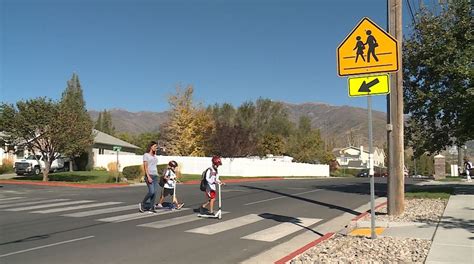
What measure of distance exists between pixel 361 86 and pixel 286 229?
12.2 ft

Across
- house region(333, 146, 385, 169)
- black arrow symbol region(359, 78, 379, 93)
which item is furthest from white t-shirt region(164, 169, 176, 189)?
house region(333, 146, 385, 169)

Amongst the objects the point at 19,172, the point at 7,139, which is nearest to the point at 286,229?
the point at 7,139

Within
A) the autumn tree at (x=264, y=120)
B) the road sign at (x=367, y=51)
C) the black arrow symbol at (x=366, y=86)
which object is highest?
the autumn tree at (x=264, y=120)

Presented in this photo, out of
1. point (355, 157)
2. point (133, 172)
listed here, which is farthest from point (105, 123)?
point (355, 157)

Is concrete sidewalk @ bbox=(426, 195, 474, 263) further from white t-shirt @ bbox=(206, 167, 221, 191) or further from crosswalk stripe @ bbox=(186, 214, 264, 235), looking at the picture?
white t-shirt @ bbox=(206, 167, 221, 191)

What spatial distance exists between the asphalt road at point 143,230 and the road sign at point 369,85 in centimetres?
327

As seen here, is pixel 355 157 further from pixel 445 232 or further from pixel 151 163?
pixel 445 232

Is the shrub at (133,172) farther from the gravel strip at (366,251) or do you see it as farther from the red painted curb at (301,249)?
the gravel strip at (366,251)

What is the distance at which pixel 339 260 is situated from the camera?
7.50 metres

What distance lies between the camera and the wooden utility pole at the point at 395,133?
12.7 meters

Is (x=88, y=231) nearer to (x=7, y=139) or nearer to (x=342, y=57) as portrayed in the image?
(x=342, y=57)

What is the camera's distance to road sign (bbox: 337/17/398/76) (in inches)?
363

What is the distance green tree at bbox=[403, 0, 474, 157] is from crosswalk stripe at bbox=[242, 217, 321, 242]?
7345 millimetres

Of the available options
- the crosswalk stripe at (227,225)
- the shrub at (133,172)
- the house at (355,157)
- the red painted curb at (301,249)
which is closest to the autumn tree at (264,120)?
the house at (355,157)
